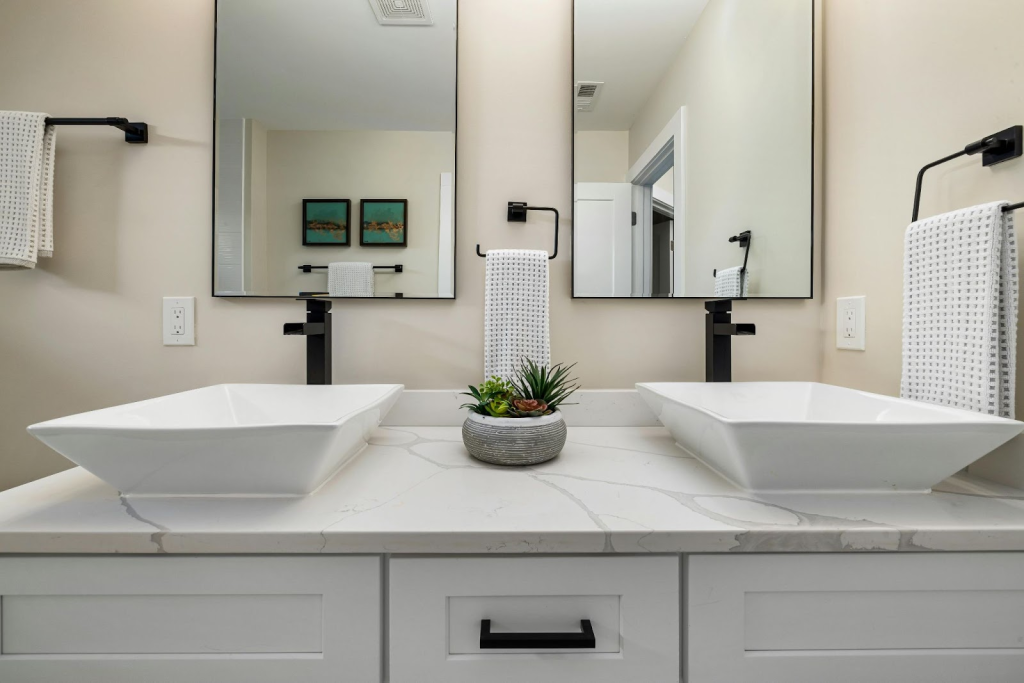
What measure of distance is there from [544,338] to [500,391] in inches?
10.3

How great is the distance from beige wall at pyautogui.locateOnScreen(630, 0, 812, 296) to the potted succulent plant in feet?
1.82

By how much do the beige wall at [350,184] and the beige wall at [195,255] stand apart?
7 cm

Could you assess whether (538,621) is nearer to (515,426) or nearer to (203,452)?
(515,426)

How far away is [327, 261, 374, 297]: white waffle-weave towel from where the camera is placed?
1148 mm

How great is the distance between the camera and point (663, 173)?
115 cm

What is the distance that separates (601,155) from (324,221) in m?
0.74

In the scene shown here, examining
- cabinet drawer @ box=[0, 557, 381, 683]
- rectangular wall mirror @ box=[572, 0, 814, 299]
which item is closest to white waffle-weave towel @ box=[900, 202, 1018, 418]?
rectangular wall mirror @ box=[572, 0, 814, 299]

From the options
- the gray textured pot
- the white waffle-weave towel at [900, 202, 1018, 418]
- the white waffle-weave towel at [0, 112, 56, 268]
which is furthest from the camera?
the white waffle-weave towel at [0, 112, 56, 268]

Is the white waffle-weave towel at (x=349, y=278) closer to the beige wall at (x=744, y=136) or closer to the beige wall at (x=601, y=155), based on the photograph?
the beige wall at (x=601, y=155)

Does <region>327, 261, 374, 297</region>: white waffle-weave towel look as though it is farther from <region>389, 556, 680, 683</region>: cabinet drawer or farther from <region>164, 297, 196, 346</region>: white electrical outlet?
<region>389, 556, 680, 683</region>: cabinet drawer

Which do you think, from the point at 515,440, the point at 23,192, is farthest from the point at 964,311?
the point at 23,192

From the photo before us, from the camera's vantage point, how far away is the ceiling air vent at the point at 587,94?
1.15 metres

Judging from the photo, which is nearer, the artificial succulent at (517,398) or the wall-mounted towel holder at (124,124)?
the artificial succulent at (517,398)

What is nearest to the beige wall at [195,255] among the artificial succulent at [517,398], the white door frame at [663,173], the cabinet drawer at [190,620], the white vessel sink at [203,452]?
the white door frame at [663,173]
